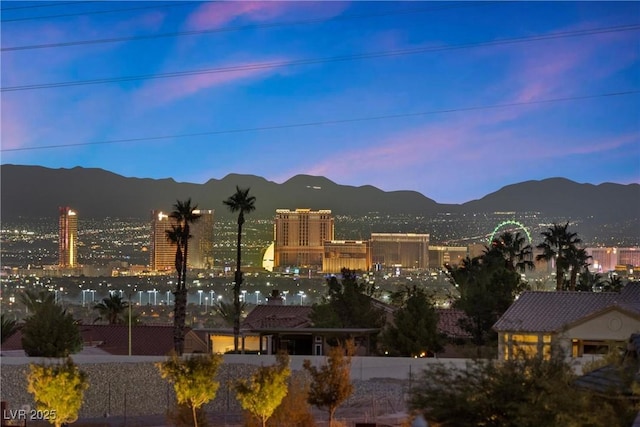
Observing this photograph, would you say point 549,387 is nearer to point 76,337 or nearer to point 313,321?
point 76,337

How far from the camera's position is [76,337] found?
56.6m

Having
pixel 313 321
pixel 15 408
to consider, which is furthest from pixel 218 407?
pixel 313 321

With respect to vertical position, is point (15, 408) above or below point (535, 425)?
below

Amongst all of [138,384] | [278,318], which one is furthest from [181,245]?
[138,384]

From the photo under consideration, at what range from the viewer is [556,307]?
51812 millimetres

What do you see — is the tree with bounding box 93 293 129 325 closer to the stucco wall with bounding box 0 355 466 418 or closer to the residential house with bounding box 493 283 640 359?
the stucco wall with bounding box 0 355 466 418

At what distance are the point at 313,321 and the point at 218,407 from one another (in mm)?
18114

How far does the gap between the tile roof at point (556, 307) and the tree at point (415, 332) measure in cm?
519

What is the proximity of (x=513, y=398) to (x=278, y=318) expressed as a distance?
42747 millimetres

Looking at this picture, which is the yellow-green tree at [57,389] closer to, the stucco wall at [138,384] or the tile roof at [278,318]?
the stucco wall at [138,384]

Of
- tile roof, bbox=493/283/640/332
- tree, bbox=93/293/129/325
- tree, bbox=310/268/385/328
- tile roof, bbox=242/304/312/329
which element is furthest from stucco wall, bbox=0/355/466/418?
tree, bbox=93/293/129/325

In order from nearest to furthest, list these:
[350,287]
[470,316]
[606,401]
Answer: [606,401] → [470,316] → [350,287]

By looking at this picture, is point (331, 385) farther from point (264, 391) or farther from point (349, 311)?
point (349, 311)

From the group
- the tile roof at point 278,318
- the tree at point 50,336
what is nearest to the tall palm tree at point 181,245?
the tile roof at point 278,318
